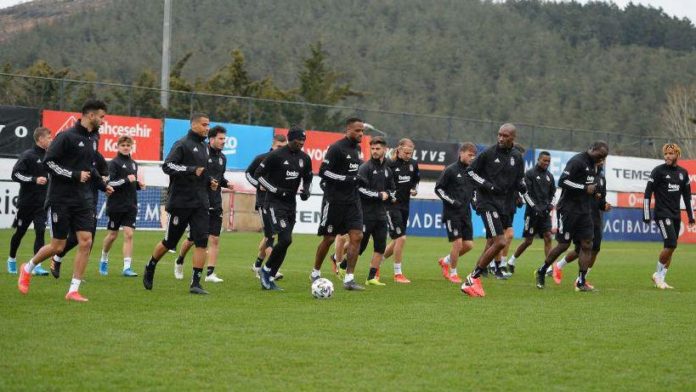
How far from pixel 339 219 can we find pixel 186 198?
2287mm

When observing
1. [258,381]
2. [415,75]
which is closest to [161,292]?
[258,381]

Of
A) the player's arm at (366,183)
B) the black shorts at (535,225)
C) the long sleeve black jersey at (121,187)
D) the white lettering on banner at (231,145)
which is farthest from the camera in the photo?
the white lettering on banner at (231,145)

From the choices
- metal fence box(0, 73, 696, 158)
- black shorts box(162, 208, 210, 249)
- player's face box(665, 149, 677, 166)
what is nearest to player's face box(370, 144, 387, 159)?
black shorts box(162, 208, 210, 249)

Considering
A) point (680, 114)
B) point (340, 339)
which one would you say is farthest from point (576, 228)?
point (680, 114)

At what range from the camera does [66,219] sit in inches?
485

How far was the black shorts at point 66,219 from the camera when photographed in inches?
484

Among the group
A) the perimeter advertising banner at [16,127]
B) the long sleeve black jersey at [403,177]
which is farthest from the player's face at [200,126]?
the perimeter advertising banner at [16,127]

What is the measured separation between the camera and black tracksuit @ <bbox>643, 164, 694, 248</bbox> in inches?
668

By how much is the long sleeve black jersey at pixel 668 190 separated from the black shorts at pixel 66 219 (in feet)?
30.5

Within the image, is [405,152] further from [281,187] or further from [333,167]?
[281,187]

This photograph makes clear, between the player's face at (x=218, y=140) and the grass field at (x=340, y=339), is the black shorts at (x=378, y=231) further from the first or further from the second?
the player's face at (x=218, y=140)

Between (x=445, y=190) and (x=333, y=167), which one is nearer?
(x=333, y=167)

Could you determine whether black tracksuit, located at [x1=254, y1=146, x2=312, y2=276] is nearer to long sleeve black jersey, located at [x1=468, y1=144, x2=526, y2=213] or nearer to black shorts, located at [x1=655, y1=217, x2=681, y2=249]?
long sleeve black jersey, located at [x1=468, y1=144, x2=526, y2=213]

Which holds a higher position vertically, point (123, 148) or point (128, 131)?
point (128, 131)
